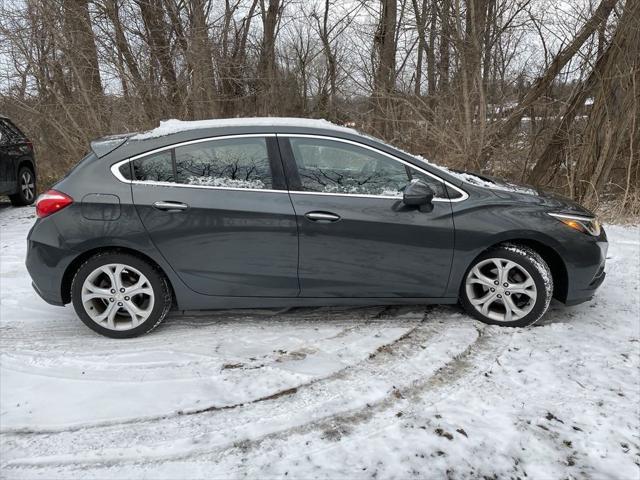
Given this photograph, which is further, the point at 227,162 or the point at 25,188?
the point at 25,188

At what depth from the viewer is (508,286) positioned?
3502 millimetres

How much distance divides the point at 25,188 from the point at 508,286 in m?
8.80

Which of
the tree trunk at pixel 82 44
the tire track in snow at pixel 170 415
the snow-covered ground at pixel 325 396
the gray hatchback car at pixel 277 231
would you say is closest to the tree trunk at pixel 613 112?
the snow-covered ground at pixel 325 396

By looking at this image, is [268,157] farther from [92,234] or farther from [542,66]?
[542,66]

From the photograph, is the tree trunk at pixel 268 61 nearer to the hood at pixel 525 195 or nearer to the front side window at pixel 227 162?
the front side window at pixel 227 162

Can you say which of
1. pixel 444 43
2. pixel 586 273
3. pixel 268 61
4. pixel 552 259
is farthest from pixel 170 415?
pixel 268 61

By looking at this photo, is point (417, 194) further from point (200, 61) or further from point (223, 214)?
point (200, 61)

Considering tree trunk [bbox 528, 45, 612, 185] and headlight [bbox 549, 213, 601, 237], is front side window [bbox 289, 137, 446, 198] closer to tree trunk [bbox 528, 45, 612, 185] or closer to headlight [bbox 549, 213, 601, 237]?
headlight [bbox 549, 213, 601, 237]

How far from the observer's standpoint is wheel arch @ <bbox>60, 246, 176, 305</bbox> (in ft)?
10.9

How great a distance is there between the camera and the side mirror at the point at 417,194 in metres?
3.30

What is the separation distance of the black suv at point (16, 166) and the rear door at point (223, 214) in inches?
244

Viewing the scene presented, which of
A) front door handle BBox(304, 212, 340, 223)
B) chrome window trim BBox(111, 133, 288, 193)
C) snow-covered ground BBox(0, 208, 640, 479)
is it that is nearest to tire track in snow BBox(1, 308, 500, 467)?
snow-covered ground BBox(0, 208, 640, 479)

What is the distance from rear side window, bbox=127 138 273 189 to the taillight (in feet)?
1.49

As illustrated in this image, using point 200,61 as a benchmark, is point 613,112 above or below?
below
